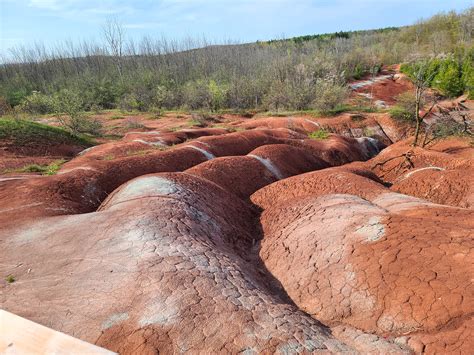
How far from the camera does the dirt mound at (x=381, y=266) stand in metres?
3.54

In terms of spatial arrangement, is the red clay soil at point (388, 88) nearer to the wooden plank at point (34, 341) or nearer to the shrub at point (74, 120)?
the shrub at point (74, 120)

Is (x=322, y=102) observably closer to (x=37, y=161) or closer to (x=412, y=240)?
(x=37, y=161)

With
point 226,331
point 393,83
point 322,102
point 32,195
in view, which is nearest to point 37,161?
point 32,195

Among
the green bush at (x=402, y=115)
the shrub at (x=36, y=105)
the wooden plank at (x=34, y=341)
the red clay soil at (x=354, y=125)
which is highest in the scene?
the wooden plank at (x=34, y=341)

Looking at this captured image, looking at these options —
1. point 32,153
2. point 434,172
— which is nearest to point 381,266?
point 434,172

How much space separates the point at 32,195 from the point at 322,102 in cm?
2229

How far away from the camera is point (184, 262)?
177 inches

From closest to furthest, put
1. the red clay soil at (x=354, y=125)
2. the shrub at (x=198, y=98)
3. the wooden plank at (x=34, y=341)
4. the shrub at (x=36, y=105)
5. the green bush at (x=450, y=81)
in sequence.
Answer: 1. the wooden plank at (x=34, y=341)
2. the red clay soil at (x=354, y=125)
3. the shrub at (x=36, y=105)
4. the green bush at (x=450, y=81)
5. the shrub at (x=198, y=98)

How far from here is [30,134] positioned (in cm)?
1590

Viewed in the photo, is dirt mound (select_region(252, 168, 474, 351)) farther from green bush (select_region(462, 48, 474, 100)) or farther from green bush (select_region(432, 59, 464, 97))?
green bush (select_region(432, 59, 464, 97))

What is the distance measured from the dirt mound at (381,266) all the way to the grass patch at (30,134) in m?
13.4

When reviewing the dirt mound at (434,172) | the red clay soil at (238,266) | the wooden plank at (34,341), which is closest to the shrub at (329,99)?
the dirt mound at (434,172)

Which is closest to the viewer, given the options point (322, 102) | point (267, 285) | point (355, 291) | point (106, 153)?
point (355, 291)

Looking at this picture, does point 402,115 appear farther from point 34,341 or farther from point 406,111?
point 34,341
